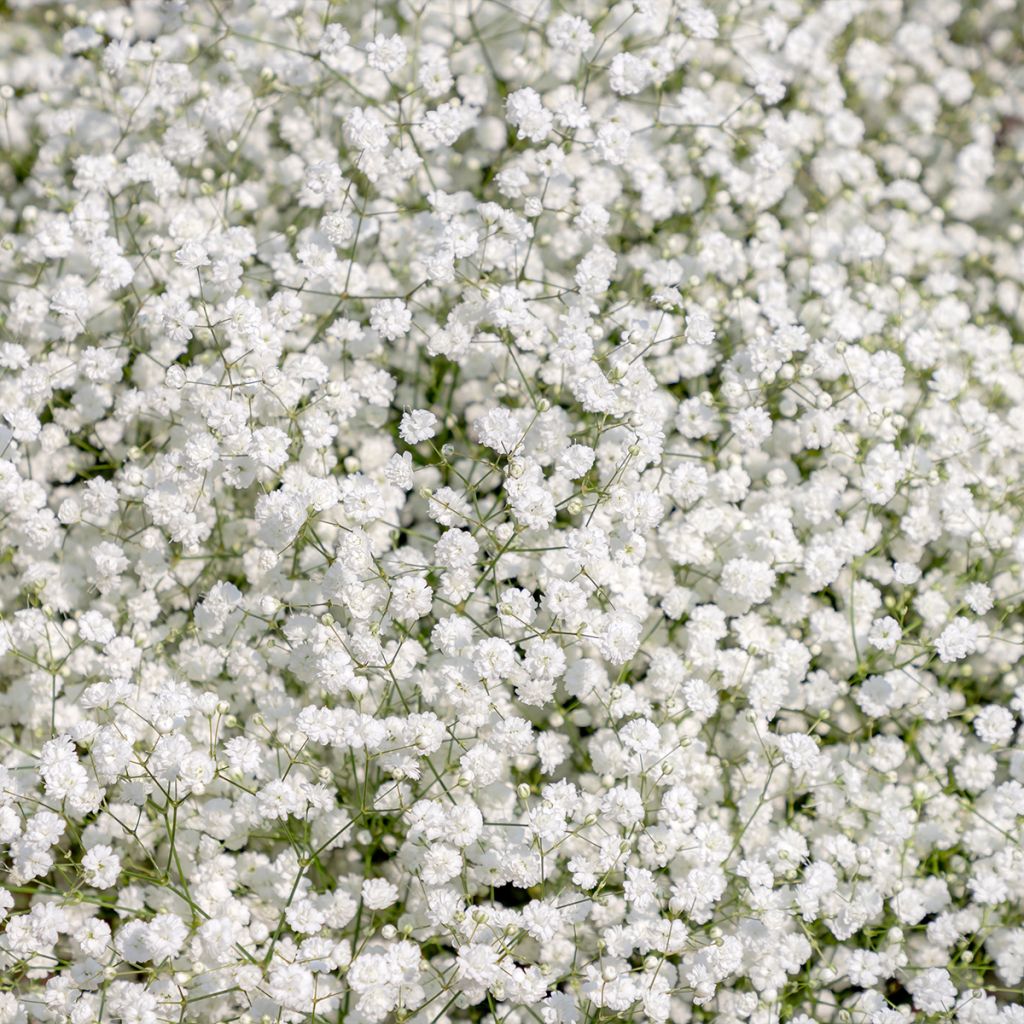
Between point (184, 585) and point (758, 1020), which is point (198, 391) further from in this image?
point (758, 1020)

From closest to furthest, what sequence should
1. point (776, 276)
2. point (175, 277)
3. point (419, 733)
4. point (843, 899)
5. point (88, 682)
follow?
point (419, 733), point (843, 899), point (88, 682), point (175, 277), point (776, 276)

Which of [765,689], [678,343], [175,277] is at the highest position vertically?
[678,343]

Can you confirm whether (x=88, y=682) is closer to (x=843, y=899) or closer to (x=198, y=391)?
(x=198, y=391)

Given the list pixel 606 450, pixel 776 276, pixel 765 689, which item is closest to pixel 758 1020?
pixel 765 689

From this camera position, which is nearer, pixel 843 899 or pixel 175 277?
pixel 843 899

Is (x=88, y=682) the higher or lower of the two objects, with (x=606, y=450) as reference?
lower

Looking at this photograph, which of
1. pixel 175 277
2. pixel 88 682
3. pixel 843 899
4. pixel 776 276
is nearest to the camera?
pixel 843 899
